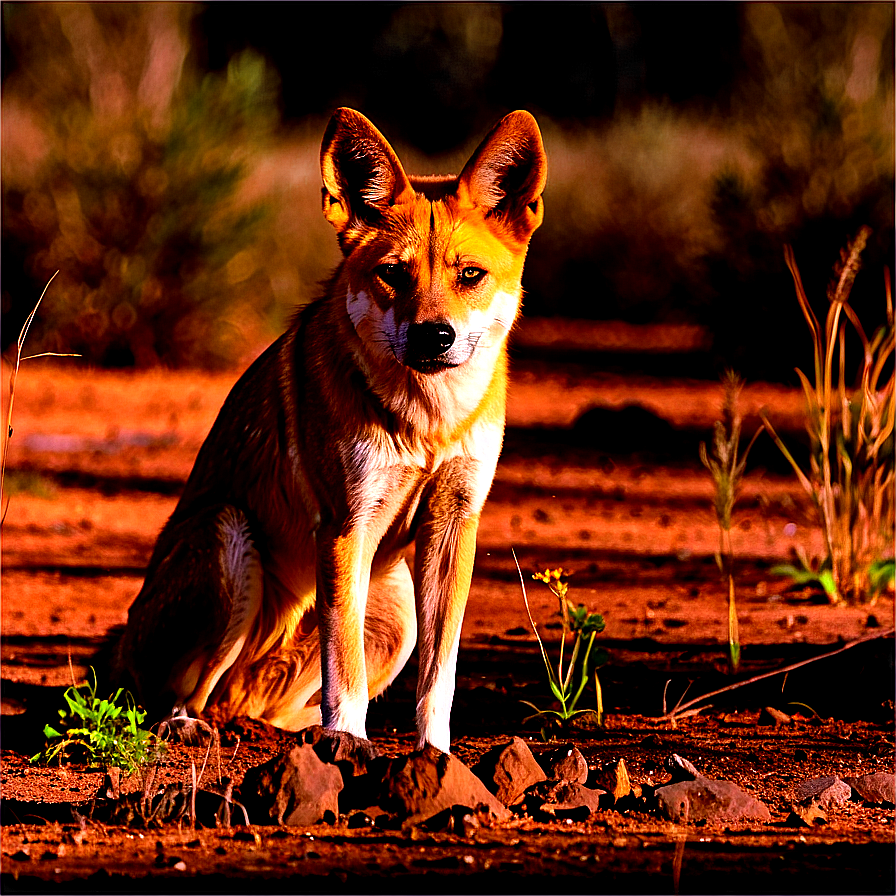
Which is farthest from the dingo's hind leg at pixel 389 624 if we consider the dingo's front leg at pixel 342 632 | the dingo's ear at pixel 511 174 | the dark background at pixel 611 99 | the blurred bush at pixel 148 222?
the blurred bush at pixel 148 222

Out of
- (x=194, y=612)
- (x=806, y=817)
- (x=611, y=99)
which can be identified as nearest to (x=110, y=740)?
(x=194, y=612)

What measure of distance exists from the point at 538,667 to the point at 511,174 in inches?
95.8

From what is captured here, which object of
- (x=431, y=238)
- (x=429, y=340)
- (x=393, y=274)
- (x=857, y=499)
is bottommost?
(x=857, y=499)

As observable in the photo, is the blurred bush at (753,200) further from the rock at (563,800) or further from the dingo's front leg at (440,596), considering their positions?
the rock at (563,800)

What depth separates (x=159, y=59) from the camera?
15406mm

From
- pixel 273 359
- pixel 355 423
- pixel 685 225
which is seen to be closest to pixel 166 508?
pixel 273 359

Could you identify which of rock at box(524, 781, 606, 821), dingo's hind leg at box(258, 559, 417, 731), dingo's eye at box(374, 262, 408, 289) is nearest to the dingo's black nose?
dingo's eye at box(374, 262, 408, 289)

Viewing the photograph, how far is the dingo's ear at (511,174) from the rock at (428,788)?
178 cm

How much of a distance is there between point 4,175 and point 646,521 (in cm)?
966

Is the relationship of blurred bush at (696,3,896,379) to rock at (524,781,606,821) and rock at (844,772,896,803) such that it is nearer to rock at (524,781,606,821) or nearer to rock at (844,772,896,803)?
rock at (844,772,896,803)

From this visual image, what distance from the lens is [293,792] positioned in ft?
11.8

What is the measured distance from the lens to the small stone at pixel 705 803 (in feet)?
12.2

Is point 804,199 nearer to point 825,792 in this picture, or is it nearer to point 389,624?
point 389,624

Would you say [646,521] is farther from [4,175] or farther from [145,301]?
[4,175]
